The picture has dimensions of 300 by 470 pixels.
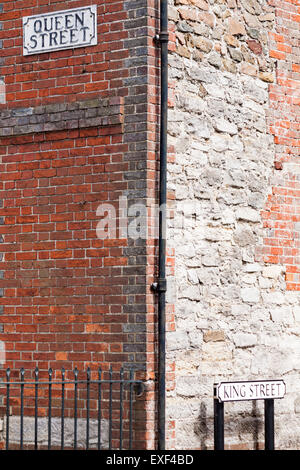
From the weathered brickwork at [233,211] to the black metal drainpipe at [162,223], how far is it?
5.3 inches

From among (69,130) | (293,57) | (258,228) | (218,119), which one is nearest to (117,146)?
(69,130)

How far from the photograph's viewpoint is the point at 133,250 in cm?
792

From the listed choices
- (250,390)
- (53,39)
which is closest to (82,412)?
(250,390)

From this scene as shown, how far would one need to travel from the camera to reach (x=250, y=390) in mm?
8078

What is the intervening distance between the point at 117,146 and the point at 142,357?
5.66 feet

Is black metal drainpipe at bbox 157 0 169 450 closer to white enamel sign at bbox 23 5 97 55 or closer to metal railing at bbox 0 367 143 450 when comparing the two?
metal railing at bbox 0 367 143 450

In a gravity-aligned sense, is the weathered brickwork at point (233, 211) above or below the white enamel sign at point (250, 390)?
above

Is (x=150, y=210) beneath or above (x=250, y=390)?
above

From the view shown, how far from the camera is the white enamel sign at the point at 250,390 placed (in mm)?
7891

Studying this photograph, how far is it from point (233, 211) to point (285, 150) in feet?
3.14

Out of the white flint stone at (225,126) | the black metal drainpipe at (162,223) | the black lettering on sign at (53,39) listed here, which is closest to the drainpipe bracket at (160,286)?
the black metal drainpipe at (162,223)

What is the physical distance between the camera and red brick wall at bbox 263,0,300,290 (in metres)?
9.07

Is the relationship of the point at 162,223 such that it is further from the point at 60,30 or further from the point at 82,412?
the point at 60,30

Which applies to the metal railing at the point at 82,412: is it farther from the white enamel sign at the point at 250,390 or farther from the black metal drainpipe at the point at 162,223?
the white enamel sign at the point at 250,390
